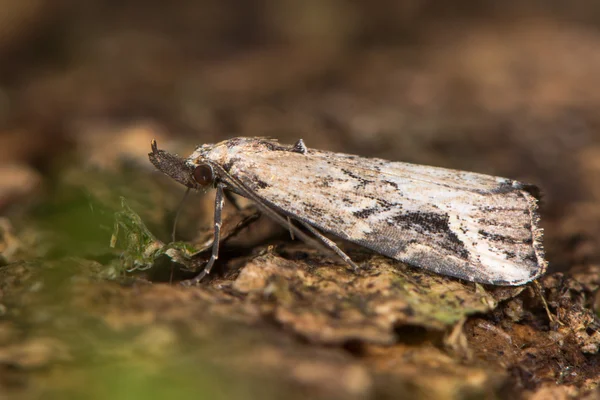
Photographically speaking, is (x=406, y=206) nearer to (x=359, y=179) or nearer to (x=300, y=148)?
(x=359, y=179)

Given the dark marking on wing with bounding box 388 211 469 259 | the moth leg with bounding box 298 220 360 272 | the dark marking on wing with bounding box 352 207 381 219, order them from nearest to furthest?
the moth leg with bounding box 298 220 360 272 → the dark marking on wing with bounding box 388 211 469 259 → the dark marking on wing with bounding box 352 207 381 219

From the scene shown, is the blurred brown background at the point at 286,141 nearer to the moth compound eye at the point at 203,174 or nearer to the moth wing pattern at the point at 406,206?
the moth wing pattern at the point at 406,206

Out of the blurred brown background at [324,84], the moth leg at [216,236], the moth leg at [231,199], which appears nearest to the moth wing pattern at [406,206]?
the moth leg at [216,236]

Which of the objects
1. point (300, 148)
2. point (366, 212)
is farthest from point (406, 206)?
point (300, 148)

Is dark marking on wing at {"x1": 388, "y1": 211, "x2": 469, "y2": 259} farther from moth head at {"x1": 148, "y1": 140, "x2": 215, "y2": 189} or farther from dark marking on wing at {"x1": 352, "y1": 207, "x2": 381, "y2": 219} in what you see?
moth head at {"x1": 148, "y1": 140, "x2": 215, "y2": 189}

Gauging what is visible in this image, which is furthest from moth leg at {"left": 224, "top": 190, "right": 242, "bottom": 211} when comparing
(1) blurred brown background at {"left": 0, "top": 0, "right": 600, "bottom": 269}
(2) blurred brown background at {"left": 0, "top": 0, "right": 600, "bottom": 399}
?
(1) blurred brown background at {"left": 0, "top": 0, "right": 600, "bottom": 269}

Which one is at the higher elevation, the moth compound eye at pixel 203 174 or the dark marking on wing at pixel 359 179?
the dark marking on wing at pixel 359 179
